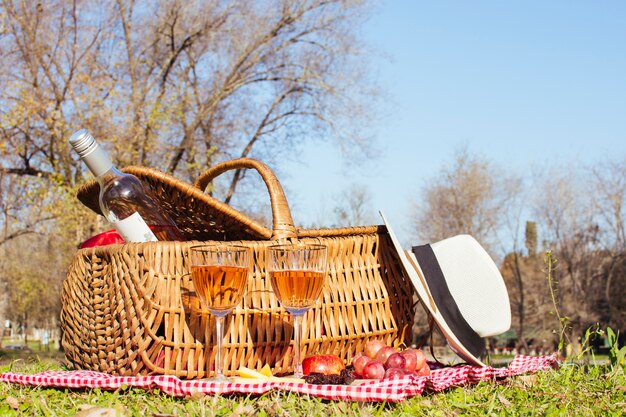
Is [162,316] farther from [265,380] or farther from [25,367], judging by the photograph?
[25,367]

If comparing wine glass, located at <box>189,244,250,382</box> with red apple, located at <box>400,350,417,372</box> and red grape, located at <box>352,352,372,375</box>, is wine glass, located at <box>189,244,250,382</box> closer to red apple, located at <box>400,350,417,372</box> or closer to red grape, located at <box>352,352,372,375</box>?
red grape, located at <box>352,352,372,375</box>

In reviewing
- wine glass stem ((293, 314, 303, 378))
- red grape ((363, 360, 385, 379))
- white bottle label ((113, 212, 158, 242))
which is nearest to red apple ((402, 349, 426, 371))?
red grape ((363, 360, 385, 379))

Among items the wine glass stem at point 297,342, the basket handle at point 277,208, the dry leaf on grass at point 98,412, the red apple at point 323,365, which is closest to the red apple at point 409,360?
the red apple at point 323,365

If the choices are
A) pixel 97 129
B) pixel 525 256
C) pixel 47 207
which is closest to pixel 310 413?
pixel 47 207

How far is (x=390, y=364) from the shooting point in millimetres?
2564

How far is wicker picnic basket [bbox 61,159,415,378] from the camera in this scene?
2.55m

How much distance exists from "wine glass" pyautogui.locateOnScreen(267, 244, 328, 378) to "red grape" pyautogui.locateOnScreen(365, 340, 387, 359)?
1.50ft

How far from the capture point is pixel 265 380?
2.34 metres

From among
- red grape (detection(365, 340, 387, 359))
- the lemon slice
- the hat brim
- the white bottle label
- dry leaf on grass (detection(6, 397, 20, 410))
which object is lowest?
dry leaf on grass (detection(6, 397, 20, 410))

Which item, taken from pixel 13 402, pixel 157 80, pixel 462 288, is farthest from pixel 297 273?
pixel 157 80

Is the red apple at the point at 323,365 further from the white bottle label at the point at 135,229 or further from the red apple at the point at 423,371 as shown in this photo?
the white bottle label at the point at 135,229

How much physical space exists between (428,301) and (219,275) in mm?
889

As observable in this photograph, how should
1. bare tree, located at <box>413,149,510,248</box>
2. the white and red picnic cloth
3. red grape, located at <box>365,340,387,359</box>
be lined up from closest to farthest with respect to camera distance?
the white and red picnic cloth < red grape, located at <box>365,340,387,359</box> < bare tree, located at <box>413,149,510,248</box>

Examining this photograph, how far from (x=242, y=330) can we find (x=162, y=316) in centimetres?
29
